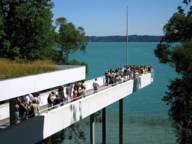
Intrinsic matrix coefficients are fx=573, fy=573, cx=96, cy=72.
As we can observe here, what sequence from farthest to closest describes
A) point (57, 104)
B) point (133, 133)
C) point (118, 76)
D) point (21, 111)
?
point (133, 133) < point (118, 76) < point (57, 104) < point (21, 111)

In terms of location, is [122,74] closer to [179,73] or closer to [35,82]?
[179,73]

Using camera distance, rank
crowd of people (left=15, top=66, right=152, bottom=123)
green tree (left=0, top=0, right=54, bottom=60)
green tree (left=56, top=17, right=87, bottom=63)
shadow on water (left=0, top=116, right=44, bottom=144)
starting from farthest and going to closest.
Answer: green tree (left=56, top=17, right=87, bottom=63)
green tree (left=0, top=0, right=54, bottom=60)
crowd of people (left=15, top=66, right=152, bottom=123)
shadow on water (left=0, top=116, right=44, bottom=144)

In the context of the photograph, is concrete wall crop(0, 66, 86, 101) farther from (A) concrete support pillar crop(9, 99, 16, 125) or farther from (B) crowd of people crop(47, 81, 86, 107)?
(A) concrete support pillar crop(9, 99, 16, 125)

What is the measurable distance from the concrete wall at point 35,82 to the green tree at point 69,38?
36.9 m

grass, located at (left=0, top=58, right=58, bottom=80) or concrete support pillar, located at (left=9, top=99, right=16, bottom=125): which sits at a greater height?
grass, located at (left=0, top=58, right=58, bottom=80)

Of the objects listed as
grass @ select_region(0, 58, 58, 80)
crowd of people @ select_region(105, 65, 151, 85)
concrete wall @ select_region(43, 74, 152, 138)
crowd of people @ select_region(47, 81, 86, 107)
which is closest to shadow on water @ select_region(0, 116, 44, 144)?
concrete wall @ select_region(43, 74, 152, 138)

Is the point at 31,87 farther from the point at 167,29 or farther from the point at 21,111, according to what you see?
the point at 167,29

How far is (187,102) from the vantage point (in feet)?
133

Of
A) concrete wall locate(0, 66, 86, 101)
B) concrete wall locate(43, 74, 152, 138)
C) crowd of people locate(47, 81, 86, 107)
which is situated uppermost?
concrete wall locate(0, 66, 86, 101)

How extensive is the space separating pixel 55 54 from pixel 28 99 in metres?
38.0

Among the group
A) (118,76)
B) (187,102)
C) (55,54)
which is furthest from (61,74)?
(55,54)

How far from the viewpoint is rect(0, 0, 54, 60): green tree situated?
161ft

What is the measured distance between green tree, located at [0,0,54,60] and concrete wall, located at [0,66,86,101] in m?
21.9

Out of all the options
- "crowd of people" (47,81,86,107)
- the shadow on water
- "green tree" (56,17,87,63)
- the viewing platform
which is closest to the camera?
the shadow on water
